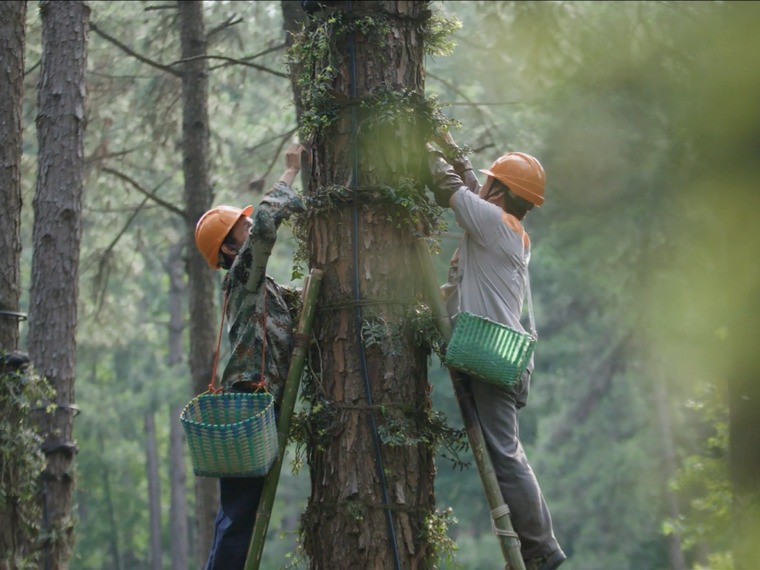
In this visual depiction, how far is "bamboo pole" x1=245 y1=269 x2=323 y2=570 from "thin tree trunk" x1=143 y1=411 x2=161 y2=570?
97.9 ft

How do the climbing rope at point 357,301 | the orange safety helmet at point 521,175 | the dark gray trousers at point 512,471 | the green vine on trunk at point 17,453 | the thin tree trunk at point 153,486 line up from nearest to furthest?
the climbing rope at point 357,301, the dark gray trousers at point 512,471, the orange safety helmet at point 521,175, the green vine on trunk at point 17,453, the thin tree trunk at point 153,486

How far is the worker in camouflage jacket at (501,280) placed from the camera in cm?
494

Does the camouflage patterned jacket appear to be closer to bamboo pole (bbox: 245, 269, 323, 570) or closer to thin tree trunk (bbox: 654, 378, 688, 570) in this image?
bamboo pole (bbox: 245, 269, 323, 570)

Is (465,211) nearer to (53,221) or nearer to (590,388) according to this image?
(53,221)

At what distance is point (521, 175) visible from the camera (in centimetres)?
527

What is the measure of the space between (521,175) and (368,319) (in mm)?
1077

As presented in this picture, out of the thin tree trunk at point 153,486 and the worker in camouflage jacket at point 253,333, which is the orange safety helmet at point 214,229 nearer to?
the worker in camouflage jacket at point 253,333

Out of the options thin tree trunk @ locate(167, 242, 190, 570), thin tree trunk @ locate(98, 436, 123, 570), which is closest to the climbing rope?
thin tree trunk @ locate(167, 242, 190, 570)

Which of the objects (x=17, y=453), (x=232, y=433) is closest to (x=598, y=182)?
(x=17, y=453)

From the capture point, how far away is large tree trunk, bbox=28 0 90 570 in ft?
26.2

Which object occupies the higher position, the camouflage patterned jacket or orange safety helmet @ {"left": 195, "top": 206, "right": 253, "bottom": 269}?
orange safety helmet @ {"left": 195, "top": 206, "right": 253, "bottom": 269}

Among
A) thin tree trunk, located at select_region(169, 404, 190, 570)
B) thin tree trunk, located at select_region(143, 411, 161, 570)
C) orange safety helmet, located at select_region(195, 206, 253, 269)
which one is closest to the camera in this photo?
orange safety helmet, located at select_region(195, 206, 253, 269)

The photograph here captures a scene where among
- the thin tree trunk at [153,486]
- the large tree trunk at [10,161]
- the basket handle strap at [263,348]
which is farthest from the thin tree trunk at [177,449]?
the basket handle strap at [263,348]

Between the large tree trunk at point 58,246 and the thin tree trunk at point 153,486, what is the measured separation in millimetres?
26361
